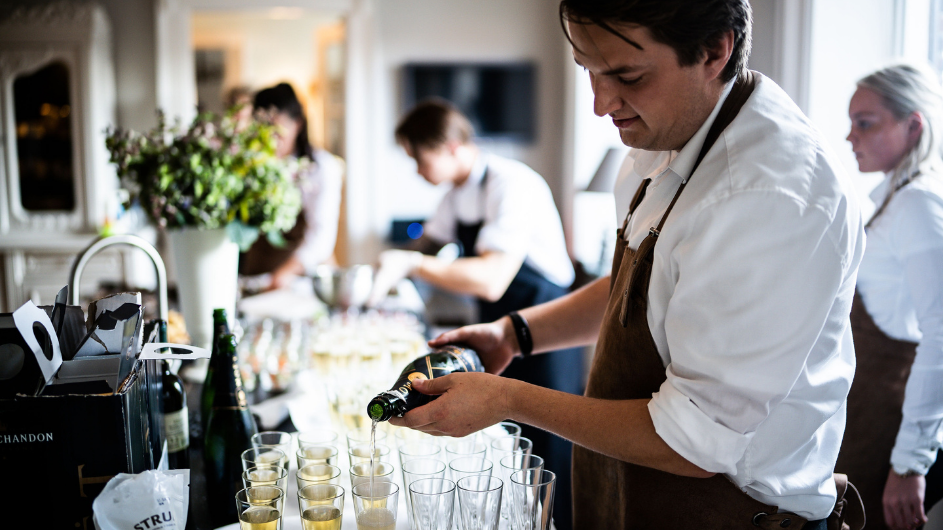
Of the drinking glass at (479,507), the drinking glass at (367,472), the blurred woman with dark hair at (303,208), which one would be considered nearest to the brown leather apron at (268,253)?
the blurred woman with dark hair at (303,208)

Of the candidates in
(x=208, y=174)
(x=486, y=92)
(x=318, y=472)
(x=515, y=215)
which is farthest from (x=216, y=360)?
(x=486, y=92)

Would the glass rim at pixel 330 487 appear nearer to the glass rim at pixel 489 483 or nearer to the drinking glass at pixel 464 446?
the glass rim at pixel 489 483

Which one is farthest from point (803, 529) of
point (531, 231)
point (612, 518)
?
point (531, 231)

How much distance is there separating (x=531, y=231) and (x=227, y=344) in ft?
4.57

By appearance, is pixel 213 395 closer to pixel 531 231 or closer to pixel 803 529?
pixel 803 529

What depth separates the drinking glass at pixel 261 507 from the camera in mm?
965

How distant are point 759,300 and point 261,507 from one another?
706mm

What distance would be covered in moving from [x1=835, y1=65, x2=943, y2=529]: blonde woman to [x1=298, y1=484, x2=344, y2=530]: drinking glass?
3.97 feet

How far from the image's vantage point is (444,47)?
Result: 220 inches

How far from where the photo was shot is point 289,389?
1933 millimetres

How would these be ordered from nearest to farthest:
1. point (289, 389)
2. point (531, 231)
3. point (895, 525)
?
point (895, 525) → point (289, 389) → point (531, 231)

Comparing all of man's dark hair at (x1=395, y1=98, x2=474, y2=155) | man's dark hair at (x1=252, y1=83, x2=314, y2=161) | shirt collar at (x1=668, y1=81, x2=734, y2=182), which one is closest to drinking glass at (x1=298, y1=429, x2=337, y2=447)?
shirt collar at (x1=668, y1=81, x2=734, y2=182)

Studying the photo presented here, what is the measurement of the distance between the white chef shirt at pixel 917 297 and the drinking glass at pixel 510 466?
2.99 ft

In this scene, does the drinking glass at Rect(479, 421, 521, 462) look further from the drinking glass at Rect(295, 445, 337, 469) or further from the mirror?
the mirror
